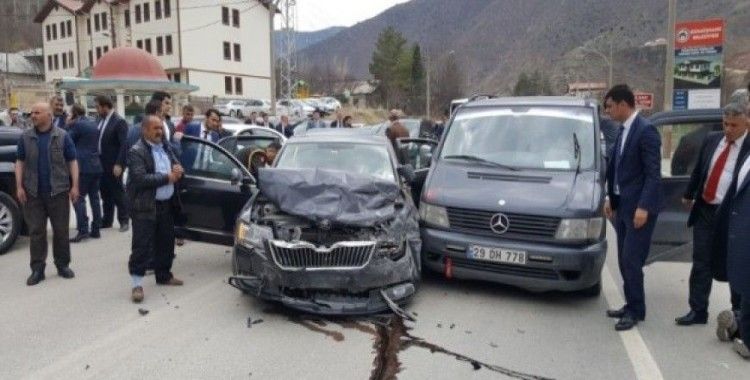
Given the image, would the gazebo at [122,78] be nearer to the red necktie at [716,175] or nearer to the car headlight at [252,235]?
the car headlight at [252,235]

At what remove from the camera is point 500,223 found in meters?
5.82

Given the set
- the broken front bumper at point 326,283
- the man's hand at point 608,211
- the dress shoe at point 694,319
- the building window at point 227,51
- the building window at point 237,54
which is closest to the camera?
the broken front bumper at point 326,283

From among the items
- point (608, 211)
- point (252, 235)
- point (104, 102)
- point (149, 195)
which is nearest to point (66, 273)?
point (149, 195)

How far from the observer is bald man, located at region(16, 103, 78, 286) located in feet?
21.1

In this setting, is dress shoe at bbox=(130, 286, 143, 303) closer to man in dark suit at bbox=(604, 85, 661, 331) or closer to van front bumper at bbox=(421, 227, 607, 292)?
van front bumper at bbox=(421, 227, 607, 292)

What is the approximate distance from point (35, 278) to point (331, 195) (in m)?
3.38

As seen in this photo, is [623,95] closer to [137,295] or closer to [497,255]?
[497,255]

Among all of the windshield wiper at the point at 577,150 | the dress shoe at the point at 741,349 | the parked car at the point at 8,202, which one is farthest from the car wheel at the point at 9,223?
the dress shoe at the point at 741,349

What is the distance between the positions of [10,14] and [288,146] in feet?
331

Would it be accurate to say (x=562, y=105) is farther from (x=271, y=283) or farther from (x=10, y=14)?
(x=10, y=14)

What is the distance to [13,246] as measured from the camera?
827cm

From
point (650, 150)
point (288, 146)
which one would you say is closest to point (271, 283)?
point (288, 146)

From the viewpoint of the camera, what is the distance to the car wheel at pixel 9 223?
7.72 m

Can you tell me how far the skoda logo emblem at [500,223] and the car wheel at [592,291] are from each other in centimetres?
108
